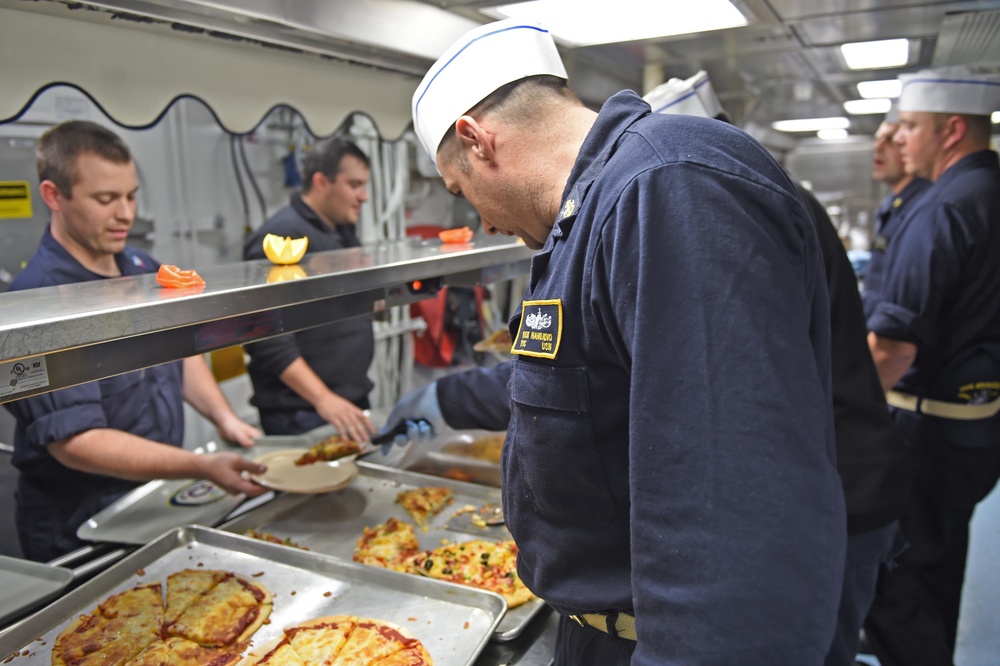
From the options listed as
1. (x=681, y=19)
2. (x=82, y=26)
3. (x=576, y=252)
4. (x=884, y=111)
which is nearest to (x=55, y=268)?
(x=82, y=26)

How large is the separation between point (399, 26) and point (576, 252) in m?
1.39

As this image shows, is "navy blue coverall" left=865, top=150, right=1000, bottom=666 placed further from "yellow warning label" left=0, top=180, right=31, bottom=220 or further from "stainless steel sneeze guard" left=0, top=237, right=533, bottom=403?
"yellow warning label" left=0, top=180, right=31, bottom=220

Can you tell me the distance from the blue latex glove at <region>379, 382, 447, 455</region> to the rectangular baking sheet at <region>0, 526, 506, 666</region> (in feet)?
1.81

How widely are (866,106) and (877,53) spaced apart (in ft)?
6.12

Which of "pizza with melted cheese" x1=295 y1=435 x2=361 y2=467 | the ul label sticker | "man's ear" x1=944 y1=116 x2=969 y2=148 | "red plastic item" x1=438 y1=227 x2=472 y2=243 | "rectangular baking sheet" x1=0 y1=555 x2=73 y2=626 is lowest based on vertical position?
"rectangular baking sheet" x1=0 y1=555 x2=73 y2=626

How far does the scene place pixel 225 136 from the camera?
14.1 ft

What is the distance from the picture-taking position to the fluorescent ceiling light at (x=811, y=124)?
526 cm

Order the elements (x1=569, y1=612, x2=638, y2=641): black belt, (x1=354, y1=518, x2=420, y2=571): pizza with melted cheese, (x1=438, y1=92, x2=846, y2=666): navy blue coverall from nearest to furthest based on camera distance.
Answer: (x1=438, y1=92, x2=846, y2=666): navy blue coverall < (x1=569, y1=612, x2=638, y2=641): black belt < (x1=354, y1=518, x2=420, y2=571): pizza with melted cheese

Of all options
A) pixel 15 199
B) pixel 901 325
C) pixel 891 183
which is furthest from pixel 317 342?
pixel 891 183

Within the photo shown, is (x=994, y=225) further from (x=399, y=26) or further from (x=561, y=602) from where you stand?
(x=561, y=602)

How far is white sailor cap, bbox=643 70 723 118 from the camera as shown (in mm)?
2510

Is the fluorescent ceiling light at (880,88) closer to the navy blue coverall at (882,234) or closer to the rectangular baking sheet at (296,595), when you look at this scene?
the navy blue coverall at (882,234)

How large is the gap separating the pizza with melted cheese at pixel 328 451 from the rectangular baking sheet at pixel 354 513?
8 centimetres

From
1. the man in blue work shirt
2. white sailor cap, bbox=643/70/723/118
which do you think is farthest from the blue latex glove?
the man in blue work shirt
